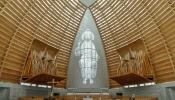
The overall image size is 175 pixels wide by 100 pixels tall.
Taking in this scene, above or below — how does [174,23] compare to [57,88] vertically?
above

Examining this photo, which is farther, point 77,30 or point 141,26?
point 77,30

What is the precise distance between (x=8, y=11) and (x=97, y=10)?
11.0 m

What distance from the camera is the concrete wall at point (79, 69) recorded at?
69.4 feet

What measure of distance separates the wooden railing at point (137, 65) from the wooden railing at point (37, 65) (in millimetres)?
7643

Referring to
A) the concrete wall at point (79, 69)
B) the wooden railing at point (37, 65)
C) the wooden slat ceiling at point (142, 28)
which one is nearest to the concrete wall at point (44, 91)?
the wooden slat ceiling at point (142, 28)

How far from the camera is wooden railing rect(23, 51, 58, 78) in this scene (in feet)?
51.8

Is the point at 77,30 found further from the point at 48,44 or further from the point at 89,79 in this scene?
the point at 89,79

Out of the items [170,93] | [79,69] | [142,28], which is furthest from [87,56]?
[170,93]

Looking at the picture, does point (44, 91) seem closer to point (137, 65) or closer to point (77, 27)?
point (77, 27)

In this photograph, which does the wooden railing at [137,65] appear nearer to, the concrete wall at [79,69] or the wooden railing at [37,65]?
the concrete wall at [79,69]

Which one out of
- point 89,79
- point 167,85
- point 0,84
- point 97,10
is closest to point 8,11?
point 0,84

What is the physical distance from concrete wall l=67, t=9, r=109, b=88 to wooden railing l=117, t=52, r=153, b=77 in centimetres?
447

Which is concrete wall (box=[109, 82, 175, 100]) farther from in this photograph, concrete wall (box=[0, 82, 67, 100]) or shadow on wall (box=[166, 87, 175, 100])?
concrete wall (box=[0, 82, 67, 100])

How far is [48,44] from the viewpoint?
1895cm
